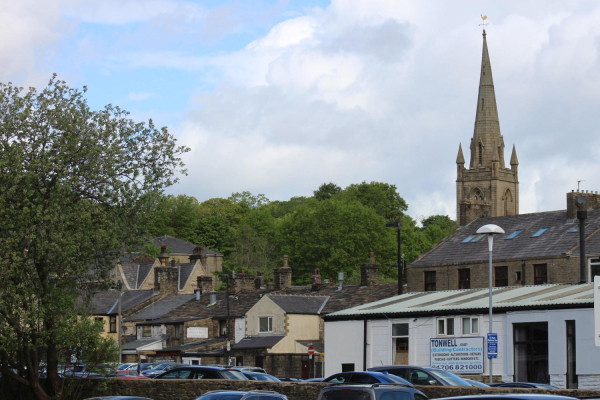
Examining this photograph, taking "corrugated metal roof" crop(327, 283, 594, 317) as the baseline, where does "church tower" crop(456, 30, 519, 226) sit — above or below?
above

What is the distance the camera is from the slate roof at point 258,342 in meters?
66.9

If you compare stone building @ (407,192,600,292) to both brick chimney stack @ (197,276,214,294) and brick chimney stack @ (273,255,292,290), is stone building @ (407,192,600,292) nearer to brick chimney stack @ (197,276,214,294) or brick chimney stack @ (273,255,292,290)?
brick chimney stack @ (273,255,292,290)

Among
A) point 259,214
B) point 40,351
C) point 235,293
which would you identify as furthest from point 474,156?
point 40,351

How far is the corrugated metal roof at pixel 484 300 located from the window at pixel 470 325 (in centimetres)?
48

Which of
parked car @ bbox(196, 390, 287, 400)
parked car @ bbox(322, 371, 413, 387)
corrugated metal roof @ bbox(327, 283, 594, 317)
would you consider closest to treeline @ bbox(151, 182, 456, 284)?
corrugated metal roof @ bbox(327, 283, 594, 317)

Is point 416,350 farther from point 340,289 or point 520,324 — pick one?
point 340,289

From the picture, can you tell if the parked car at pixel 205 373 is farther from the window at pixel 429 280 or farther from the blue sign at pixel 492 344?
the window at pixel 429 280

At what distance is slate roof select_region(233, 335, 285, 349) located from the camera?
219 ft

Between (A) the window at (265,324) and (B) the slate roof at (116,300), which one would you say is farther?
(B) the slate roof at (116,300)

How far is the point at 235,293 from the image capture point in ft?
269

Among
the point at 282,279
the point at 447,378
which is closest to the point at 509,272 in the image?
the point at 282,279

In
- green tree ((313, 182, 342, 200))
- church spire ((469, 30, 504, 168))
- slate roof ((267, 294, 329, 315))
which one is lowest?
slate roof ((267, 294, 329, 315))

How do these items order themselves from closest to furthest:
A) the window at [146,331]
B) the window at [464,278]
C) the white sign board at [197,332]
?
the window at [464,278] < the white sign board at [197,332] < the window at [146,331]

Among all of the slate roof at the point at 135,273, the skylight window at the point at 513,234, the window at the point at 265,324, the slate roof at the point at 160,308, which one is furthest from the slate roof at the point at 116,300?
the skylight window at the point at 513,234
